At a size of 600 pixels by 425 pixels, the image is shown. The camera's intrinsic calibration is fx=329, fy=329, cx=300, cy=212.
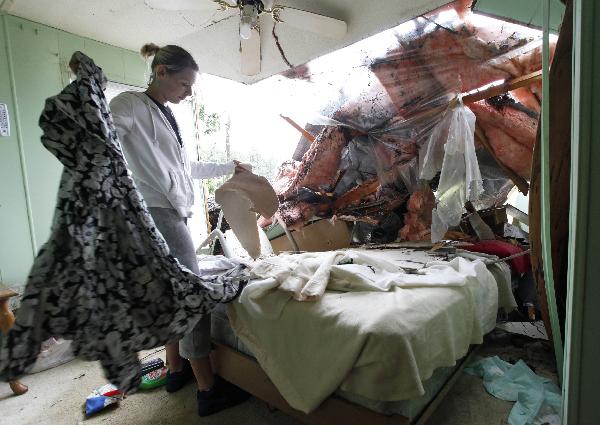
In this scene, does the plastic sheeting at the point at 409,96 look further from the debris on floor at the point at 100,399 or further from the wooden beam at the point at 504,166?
the debris on floor at the point at 100,399

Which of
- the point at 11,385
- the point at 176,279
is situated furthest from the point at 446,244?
the point at 11,385

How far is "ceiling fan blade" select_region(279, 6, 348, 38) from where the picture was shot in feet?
6.73

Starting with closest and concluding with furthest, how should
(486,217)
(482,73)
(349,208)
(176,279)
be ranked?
(176,279)
(482,73)
(486,217)
(349,208)

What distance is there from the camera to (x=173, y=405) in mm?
1670

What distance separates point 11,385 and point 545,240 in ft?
9.07

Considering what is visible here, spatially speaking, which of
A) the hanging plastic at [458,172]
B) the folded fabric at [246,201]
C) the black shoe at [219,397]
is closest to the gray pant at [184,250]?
the black shoe at [219,397]

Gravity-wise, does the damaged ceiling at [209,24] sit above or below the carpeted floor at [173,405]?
above

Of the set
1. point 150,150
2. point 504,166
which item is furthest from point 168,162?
point 504,166

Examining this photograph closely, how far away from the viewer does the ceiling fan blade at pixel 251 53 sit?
7.47 feet

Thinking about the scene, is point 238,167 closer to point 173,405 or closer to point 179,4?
point 179,4

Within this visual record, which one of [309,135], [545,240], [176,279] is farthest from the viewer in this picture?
[309,135]

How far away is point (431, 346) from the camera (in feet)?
3.68

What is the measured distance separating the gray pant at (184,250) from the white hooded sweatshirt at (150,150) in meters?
0.04

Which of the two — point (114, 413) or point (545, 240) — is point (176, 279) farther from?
point (545, 240)
